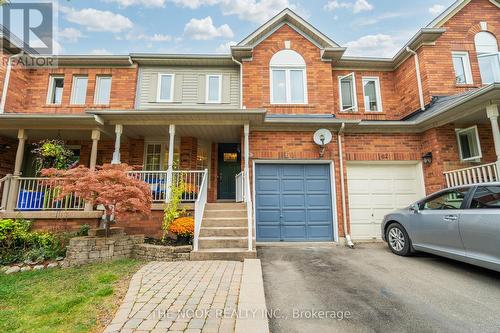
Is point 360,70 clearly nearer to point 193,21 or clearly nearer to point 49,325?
point 49,325

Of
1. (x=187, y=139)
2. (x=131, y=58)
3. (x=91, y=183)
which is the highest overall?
(x=131, y=58)

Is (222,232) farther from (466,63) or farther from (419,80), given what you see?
(466,63)

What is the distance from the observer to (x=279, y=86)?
338 inches

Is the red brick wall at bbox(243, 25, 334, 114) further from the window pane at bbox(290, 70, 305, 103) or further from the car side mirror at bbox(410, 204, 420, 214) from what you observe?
the car side mirror at bbox(410, 204, 420, 214)

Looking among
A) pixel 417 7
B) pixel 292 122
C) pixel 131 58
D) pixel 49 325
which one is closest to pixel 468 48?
pixel 417 7

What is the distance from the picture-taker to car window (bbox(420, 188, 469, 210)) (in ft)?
13.7

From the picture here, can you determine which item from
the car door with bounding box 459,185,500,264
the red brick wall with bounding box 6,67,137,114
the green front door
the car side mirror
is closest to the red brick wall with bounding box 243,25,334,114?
the green front door

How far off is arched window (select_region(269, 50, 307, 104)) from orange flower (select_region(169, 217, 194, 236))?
205 inches

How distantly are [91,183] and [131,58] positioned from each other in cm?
633

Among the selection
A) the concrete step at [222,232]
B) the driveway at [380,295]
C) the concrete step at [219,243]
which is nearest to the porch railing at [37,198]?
the concrete step at [222,232]

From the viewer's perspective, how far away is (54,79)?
9.38 meters

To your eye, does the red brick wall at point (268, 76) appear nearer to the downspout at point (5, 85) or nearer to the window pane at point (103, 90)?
the window pane at point (103, 90)

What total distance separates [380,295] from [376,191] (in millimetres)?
4909

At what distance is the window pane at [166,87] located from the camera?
30.5 ft
